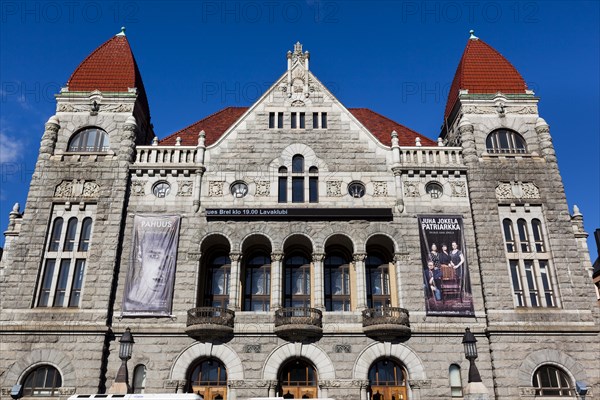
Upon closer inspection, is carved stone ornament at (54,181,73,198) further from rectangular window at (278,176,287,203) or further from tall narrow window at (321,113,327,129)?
tall narrow window at (321,113,327,129)

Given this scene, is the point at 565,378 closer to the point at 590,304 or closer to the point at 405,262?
the point at 590,304

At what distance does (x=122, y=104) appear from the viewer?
104 ft

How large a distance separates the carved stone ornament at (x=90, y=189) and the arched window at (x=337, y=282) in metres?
13.9

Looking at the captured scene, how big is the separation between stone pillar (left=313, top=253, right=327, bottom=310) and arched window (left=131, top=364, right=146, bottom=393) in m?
9.36

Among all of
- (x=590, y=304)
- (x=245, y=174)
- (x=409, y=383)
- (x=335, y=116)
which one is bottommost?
(x=409, y=383)

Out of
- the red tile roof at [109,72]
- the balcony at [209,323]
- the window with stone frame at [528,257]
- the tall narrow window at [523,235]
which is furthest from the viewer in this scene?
the red tile roof at [109,72]

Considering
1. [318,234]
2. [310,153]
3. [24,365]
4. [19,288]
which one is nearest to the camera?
[24,365]

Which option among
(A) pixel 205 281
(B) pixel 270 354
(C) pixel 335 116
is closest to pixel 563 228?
(C) pixel 335 116

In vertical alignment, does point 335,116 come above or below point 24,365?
above

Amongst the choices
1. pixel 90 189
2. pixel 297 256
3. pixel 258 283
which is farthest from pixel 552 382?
pixel 90 189

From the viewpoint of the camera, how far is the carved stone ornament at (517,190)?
97.5ft

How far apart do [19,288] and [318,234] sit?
1614 centimetres

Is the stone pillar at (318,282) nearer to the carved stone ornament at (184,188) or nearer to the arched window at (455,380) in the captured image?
the arched window at (455,380)

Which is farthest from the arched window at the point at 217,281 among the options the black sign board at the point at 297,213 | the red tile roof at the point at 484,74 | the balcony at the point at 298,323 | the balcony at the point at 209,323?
the red tile roof at the point at 484,74
